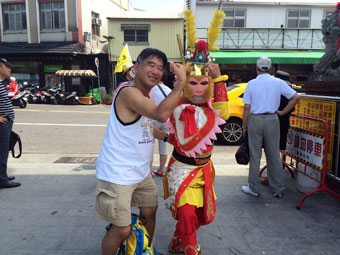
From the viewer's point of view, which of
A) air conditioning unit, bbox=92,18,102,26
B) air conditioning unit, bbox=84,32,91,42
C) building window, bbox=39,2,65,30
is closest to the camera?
air conditioning unit, bbox=84,32,91,42

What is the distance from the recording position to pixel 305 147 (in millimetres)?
4004

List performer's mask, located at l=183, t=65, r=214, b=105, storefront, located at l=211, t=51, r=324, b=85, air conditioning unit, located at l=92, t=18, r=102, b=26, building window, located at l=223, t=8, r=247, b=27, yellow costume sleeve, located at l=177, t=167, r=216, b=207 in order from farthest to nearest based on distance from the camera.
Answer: air conditioning unit, located at l=92, t=18, r=102, b=26 < building window, located at l=223, t=8, r=247, b=27 < storefront, located at l=211, t=51, r=324, b=85 < performer's mask, located at l=183, t=65, r=214, b=105 < yellow costume sleeve, located at l=177, t=167, r=216, b=207

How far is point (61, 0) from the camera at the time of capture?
1978cm

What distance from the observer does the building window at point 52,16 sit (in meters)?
20.1

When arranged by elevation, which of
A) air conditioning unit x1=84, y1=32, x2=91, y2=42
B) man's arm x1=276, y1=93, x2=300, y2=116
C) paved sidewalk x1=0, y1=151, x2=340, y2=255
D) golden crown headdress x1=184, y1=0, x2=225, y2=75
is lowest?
paved sidewalk x1=0, y1=151, x2=340, y2=255

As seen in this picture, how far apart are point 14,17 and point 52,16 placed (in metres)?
3.03

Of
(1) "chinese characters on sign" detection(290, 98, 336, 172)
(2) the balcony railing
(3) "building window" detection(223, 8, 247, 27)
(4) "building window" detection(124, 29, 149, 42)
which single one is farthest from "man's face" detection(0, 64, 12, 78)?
(4) "building window" detection(124, 29, 149, 42)

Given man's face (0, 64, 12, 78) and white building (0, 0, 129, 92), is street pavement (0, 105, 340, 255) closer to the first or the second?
man's face (0, 64, 12, 78)

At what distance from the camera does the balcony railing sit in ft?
57.3

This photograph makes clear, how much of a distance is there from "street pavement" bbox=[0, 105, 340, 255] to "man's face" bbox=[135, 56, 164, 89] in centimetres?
162

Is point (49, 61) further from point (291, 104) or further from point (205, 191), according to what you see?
point (205, 191)

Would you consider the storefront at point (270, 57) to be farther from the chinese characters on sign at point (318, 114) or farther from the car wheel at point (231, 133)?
the chinese characters on sign at point (318, 114)

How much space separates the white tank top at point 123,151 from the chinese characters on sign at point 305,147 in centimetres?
257

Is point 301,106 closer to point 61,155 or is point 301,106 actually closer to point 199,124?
point 199,124
